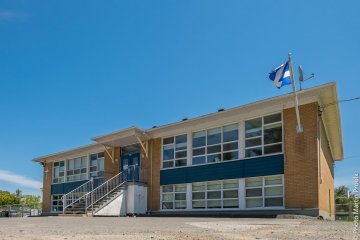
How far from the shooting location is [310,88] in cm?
1688

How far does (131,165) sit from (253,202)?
30.9 ft

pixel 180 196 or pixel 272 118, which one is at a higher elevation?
pixel 272 118

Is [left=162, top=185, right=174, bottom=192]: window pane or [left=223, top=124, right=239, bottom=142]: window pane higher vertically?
[left=223, top=124, right=239, bottom=142]: window pane

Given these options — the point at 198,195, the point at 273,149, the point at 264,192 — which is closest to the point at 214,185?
the point at 198,195

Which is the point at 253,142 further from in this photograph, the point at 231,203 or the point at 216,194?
the point at 216,194

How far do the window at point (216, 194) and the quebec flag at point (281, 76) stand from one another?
5.50m

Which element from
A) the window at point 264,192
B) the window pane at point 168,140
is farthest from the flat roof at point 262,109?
the window at point 264,192

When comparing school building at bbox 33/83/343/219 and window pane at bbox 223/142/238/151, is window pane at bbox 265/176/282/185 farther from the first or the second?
window pane at bbox 223/142/238/151

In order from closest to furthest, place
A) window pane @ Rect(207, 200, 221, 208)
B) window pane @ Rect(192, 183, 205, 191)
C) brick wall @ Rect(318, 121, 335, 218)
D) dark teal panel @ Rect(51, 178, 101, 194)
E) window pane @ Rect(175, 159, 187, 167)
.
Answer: brick wall @ Rect(318, 121, 335, 218)
window pane @ Rect(207, 200, 221, 208)
window pane @ Rect(192, 183, 205, 191)
window pane @ Rect(175, 159, 187, 167)
dark teal panel @ Rect(51, 178, 101, 194)

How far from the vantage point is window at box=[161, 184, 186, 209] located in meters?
22.3

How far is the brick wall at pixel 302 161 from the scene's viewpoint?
16.8 m

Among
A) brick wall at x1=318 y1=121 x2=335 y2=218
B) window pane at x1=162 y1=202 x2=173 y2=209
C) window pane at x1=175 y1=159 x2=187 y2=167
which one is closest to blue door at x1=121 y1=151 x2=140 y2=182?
window pane at x1=162 y1=202 x2=173 y2=209

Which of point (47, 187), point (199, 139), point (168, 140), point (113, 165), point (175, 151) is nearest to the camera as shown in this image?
point (199, 139)

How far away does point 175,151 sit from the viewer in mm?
23047
